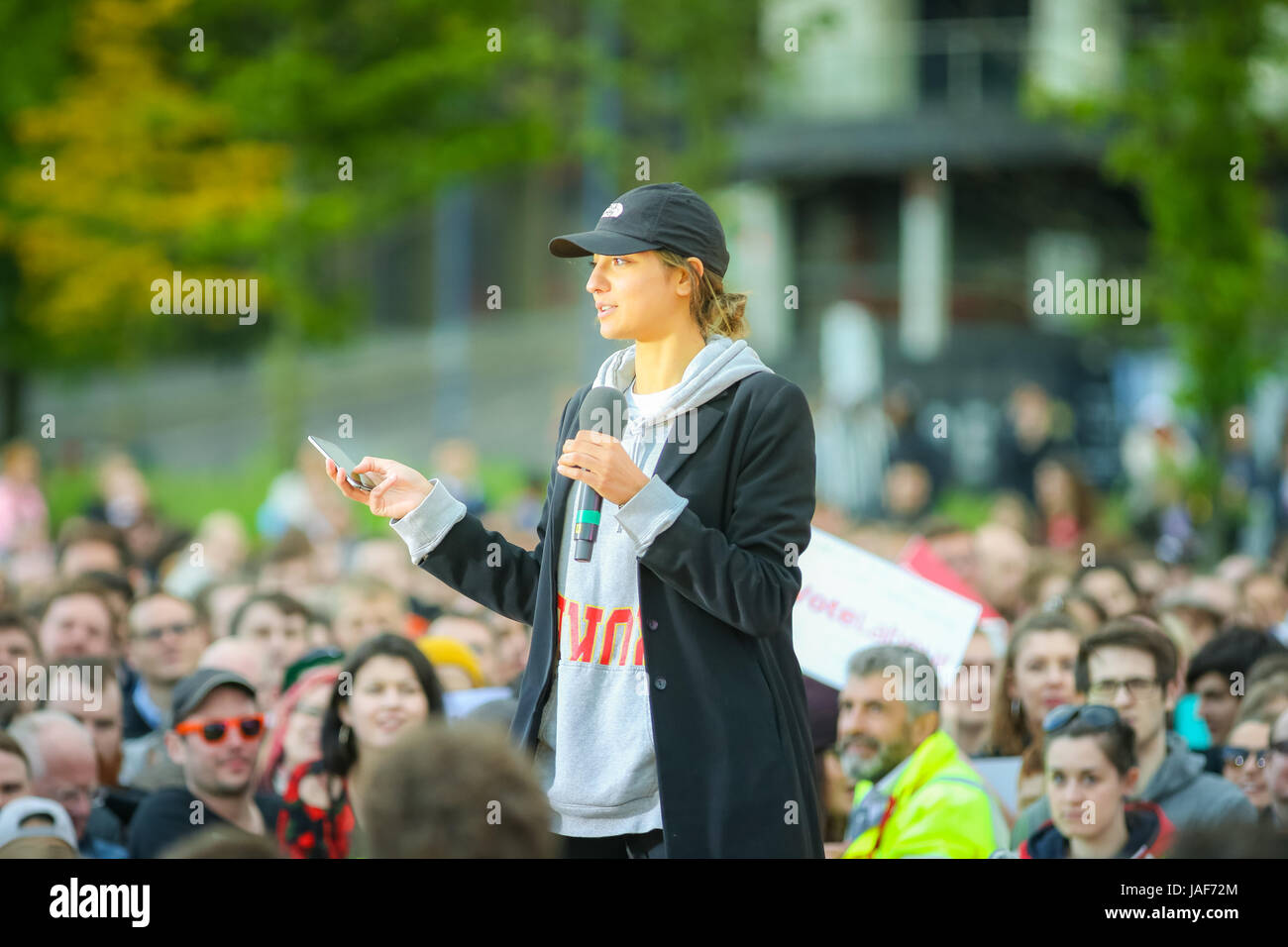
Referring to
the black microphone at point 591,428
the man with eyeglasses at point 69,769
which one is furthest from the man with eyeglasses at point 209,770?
the black microphone at point 591,428

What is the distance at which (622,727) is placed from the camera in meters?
3.40

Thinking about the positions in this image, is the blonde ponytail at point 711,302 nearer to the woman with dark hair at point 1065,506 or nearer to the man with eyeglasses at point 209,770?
the man with eyeglasses at point 209,770

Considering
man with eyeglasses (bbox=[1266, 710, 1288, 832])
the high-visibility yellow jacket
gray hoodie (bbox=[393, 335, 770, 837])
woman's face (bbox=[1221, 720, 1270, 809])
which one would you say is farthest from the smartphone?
woman's face (bbox=[1221, 720, 1270, 809])

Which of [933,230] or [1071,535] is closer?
[1071,535]

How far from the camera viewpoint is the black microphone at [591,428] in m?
3.45

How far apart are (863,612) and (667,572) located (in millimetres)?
2830

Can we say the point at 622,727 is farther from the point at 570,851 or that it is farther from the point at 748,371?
the point at 748,371

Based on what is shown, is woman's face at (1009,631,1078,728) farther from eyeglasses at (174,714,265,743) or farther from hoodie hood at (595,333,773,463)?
hoodie hood at (595,333,773,463)

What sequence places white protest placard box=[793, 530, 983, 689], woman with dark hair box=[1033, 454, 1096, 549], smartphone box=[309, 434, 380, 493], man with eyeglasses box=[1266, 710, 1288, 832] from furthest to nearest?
woman with dark hair box=[1033, 454, 1096, 549], white protest placard box=[793, 530, 983, 689], man with eyeglasses box=[1266, 710, 1288, 832], smartphone box=[309, 434, 380, 493]

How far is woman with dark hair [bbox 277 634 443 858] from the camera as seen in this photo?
5488 mm

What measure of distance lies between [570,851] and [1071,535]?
961cm

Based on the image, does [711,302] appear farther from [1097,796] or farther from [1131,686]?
[1131,686]

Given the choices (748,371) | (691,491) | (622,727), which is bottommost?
(622,727)
